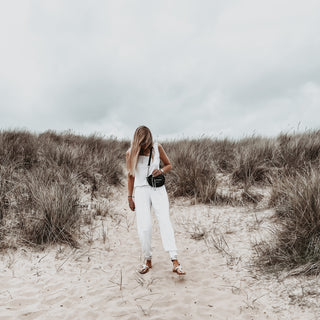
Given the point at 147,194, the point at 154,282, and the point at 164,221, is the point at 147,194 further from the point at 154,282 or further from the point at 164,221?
the point at 154,282

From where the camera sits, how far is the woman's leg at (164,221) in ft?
11.6

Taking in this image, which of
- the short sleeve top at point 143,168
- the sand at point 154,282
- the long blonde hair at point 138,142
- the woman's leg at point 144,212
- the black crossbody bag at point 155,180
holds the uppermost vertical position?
the long blonde hair at point 138,142

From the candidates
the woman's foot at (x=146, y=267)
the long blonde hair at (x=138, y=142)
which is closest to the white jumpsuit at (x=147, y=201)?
the long blonde hair at (x=138, y=142)

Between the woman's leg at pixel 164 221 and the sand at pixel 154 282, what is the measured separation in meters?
0.54

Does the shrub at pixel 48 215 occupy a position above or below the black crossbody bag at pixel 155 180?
below

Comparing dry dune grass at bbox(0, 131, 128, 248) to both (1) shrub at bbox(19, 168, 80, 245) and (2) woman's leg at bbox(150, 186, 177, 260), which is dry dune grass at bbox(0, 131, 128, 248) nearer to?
(1) shrub at bbox(19, 168, 80, 245)

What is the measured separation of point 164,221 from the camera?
356 centimetres

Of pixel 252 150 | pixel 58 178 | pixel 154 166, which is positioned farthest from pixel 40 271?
pixel 252 150

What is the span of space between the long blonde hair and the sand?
62.8 inches

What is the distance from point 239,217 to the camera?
222 inches

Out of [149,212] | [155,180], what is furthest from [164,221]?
[155,180]

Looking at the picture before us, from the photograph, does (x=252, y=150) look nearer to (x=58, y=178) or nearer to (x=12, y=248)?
(x=58, y=178)

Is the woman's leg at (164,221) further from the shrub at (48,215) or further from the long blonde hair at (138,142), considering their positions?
the shrub at (48,215)

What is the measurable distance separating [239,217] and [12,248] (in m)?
4.18
